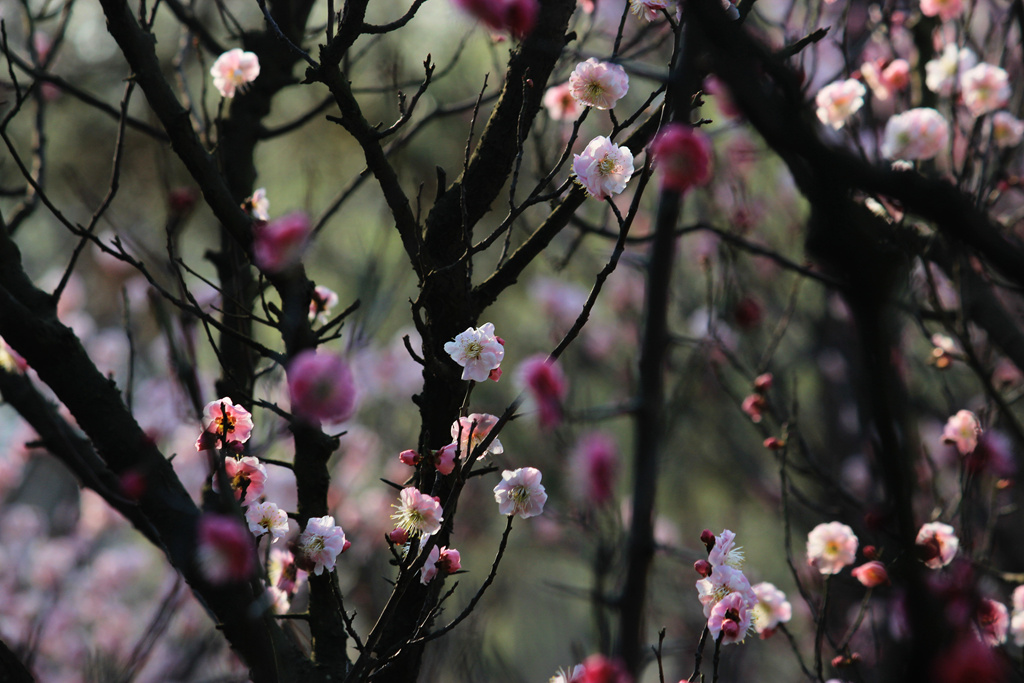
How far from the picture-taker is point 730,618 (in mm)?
1794

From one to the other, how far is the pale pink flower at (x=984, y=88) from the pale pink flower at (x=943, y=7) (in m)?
0.28

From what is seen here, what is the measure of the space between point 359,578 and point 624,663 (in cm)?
418

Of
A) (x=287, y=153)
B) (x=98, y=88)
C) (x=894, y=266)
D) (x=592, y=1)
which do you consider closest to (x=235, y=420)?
(x=894, y=266)

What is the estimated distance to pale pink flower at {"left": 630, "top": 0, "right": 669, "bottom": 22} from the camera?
185 cm

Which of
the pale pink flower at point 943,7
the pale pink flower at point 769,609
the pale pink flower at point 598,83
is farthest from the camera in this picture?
the pale pink flower at point 943,7

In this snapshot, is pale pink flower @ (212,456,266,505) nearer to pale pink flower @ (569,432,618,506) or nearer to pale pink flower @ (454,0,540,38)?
pale pink flower @ (569,432,618,506)

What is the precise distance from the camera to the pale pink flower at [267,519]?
5.90ft

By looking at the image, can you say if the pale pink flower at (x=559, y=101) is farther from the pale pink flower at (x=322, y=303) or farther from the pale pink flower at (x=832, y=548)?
the pale pink flower at (x=832, y=548)

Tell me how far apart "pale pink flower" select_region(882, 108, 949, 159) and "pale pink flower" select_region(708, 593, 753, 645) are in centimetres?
194

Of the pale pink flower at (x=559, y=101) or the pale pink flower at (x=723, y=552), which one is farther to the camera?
the pale pink flower at (x=559, y=101)

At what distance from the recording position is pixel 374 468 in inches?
251

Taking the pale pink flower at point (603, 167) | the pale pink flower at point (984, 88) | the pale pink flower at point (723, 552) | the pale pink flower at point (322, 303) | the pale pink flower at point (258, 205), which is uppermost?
the pale pink flower at point (984, 88)

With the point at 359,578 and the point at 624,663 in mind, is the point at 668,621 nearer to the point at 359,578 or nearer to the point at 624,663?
the point at 359,578

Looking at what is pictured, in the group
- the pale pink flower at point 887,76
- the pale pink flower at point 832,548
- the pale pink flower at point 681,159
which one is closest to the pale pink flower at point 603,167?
the pale pink flower at point 681,159
